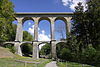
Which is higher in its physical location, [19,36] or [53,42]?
[19,36]

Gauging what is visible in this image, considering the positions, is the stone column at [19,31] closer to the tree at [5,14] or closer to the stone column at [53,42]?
the stone column at [53,42]

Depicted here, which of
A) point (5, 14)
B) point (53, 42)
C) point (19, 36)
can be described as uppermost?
point (5, 14)

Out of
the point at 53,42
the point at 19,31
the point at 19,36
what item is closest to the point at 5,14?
the point at 19,31

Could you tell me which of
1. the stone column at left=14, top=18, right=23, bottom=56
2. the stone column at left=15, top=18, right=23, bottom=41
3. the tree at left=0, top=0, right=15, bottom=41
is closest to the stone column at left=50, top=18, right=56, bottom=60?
the stone column at left=15, top=18, right=23, bottom=41

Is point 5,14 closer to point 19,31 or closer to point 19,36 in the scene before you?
point 19,31

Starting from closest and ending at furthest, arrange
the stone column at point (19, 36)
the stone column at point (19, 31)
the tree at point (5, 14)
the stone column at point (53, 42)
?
the tree at point (5, 14) → the stone column at point (19, 36) → the stone column at point (53, 42) → the stone column at point (19, 31)

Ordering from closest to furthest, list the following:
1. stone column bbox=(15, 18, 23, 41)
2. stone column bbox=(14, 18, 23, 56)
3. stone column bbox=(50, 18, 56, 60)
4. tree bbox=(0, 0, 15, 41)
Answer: tree bbox=(0, 0, 15, 41) → stone column bbox=(14, 18, 23, 56) → stone column bbox=(50, 18, 56, 60) → stone column bbox=(15, 18, 23, 41)

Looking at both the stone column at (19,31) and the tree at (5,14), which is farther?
the stone column at (19,31)

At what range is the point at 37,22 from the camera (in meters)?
45.3

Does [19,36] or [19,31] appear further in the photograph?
[19,31]

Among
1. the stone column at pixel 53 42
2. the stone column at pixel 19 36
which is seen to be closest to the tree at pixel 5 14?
the stone column at pixel 19 36

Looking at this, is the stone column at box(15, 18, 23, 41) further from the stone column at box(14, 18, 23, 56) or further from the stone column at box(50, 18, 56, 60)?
the stone column at box(50, 18, 56, 60)

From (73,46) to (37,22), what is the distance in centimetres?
2188

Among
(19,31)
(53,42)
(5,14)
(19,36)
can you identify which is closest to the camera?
(5,14)
